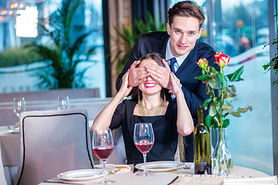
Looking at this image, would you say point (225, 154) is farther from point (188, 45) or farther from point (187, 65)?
point (187, 65)

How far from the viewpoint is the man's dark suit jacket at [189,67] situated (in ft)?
8.00

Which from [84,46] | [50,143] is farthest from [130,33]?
[50,143]

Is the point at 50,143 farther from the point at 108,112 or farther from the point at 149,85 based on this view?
the point at 149,85

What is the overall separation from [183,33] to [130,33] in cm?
479

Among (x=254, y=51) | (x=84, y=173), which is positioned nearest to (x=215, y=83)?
(x=84, y=173)

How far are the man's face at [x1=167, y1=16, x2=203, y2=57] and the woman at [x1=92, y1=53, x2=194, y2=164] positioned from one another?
125 millimetres

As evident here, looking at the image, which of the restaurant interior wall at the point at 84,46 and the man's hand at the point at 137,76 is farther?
the restaurant interior wall at the point at 84,46

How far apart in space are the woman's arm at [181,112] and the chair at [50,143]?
69 centimetres

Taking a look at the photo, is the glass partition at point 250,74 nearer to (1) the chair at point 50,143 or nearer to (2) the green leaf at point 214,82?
(1) the chair at point 50,143

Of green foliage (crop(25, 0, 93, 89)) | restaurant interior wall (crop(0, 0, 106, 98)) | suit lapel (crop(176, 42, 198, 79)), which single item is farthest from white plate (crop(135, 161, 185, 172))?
restaurant interior wall (crop(0, 0, 106, 98))

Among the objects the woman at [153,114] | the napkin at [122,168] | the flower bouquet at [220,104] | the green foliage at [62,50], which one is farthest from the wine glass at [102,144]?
the green foliage at [62,50]

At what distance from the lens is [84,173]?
1758 mm

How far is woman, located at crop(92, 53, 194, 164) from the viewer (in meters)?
2.27

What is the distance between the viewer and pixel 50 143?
266 centimetres
